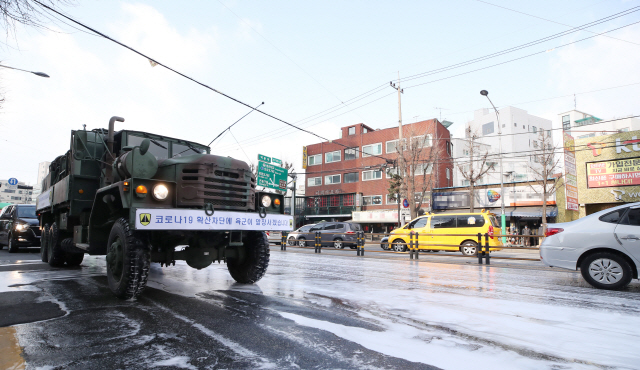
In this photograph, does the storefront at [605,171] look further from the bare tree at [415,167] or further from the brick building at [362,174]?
the brick building at [362,174]

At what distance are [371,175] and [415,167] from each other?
354 inches

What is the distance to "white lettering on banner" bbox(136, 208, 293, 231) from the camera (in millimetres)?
4785

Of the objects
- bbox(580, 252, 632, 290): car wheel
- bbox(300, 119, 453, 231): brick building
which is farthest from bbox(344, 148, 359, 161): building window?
bbox(580, 252, 632, 290): car wheel

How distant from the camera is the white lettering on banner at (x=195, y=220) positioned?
4.79 meters

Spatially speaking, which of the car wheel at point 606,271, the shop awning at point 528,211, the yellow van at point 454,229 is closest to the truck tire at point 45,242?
the car wheel at point 606,271

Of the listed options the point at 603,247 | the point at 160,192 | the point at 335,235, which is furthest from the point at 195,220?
the point at 335,235

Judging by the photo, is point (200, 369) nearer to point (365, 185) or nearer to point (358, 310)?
point (358, 310)

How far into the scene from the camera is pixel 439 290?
21.1 feet

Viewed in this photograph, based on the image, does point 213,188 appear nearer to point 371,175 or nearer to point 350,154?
point 371,175

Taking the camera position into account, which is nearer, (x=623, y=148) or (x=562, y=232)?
(x=562, y=232)

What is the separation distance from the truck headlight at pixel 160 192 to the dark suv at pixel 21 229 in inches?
484

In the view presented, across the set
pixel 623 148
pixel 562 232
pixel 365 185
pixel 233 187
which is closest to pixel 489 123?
pixel 365 185

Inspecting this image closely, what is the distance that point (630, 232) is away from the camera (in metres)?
6.69

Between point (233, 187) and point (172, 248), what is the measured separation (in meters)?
1.36
